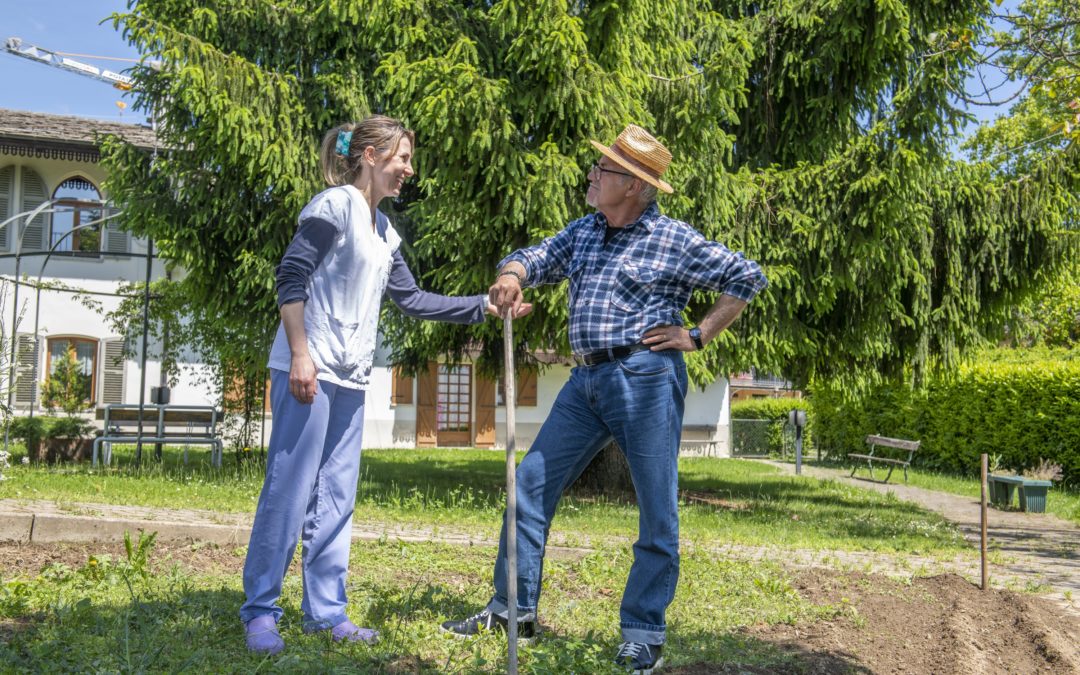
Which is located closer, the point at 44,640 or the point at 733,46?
the point at 44,640

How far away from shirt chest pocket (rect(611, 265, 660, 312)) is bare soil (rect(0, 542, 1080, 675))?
133 centimetres

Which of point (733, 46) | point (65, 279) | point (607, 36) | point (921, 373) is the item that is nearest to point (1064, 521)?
point (921, 373)

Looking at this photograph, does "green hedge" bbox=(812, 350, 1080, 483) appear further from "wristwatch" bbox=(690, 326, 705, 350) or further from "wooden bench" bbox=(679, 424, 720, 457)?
"wristwatch" bbox=(690, 326, 705, 350)

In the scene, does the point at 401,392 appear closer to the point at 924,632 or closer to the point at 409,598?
the point at 409,598

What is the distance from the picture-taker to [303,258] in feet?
11.2

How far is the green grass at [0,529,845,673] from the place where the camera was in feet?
10.3

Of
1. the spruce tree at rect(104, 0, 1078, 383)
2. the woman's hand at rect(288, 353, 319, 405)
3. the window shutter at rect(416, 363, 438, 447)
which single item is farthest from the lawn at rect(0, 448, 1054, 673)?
the window shutter at rect(416, 363, 438, 447)

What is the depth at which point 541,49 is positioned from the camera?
8.96 metres

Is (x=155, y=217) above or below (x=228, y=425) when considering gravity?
above

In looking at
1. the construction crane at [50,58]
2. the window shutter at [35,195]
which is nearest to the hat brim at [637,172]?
the window shutter at [35,195]

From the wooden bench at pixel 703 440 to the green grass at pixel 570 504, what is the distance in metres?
13.5

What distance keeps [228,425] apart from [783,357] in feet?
27.6

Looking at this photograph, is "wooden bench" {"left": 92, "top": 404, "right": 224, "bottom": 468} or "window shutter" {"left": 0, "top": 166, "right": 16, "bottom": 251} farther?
"window shutter" {"left": 0, "top": 166, "right": 16, "bottom": 251}

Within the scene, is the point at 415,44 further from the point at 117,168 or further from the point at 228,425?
the point at 228,425
